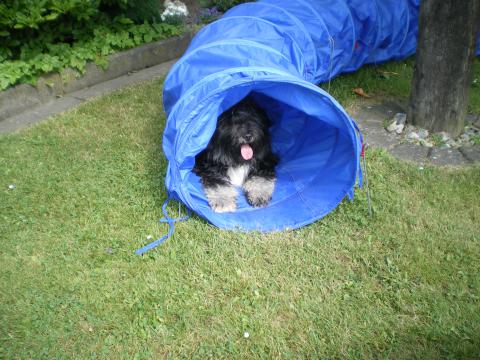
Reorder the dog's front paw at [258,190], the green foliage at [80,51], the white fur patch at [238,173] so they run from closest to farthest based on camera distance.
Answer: the dog's front paw at [258,190] < the white fur patch at [238,173] < the green foliage at [80,51]

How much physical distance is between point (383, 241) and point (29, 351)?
2755mm

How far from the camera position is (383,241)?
12.2 feet

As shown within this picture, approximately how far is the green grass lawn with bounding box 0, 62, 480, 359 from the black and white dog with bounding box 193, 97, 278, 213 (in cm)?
43

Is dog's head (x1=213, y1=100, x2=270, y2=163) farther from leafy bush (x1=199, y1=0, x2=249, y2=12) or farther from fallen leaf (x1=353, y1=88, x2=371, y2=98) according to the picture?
leafy bush (x1=199, y1=0, x2=249, y2=12)

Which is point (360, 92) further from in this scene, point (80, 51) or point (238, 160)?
point (80, 51)

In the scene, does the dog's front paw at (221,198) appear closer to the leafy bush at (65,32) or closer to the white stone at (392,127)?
the white stone at (392,127)

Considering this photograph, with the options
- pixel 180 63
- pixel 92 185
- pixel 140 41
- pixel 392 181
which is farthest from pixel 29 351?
pixel 140 41

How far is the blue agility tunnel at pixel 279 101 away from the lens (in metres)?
3.57

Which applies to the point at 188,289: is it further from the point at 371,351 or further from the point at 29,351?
the point at 371,351

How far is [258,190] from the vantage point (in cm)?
437

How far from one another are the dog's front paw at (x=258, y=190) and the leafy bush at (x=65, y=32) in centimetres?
388

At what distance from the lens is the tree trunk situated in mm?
4582

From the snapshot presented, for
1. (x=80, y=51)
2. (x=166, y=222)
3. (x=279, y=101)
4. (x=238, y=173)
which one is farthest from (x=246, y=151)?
(x=80, y=51)

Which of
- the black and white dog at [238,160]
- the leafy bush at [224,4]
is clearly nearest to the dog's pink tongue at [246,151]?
the black and white dog at [238,160]
